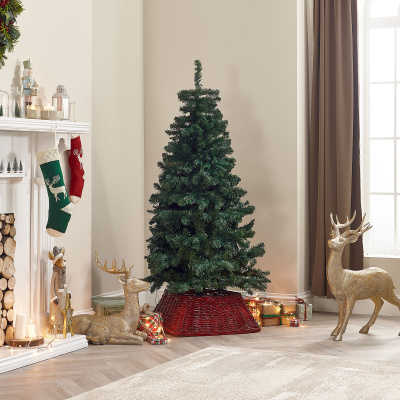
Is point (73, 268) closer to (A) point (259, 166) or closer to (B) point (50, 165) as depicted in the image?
(B) point (50, 165)

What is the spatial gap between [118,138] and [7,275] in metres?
1.91

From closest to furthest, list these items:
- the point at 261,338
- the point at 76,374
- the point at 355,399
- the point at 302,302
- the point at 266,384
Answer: the point at 355,399
the point at 266,384
the point at 76,374
the point at 261,338
the point at 302,302

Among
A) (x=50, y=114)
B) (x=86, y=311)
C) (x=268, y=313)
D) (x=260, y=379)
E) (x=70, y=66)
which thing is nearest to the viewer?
(x=260, y=379)

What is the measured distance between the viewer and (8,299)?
3775 mm

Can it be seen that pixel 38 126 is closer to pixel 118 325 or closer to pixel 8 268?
pixel 8 268

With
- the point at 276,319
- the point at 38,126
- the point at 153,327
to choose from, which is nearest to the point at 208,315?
the point at 153,327

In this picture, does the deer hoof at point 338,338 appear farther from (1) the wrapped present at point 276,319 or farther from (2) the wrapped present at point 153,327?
(2) the wrapped present at point 153,327

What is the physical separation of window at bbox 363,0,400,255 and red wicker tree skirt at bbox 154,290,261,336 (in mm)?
1549

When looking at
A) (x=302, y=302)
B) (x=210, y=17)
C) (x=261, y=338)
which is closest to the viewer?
(x=261, y=338)

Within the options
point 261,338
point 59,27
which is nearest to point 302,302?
point 261,338

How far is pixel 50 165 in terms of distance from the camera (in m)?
3.84

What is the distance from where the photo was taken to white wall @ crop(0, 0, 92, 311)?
4023 millimetres

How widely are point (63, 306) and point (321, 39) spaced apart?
3080 mm

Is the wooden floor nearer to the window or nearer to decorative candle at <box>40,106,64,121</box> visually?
the window
